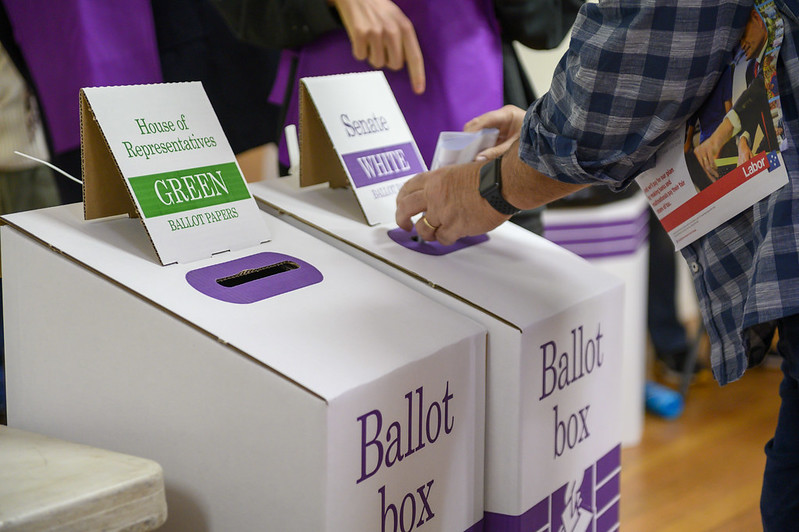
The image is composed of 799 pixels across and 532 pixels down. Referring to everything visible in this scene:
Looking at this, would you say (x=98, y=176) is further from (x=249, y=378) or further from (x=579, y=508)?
(x=579, y=508)

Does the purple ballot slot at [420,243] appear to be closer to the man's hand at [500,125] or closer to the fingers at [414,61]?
the man's hand at [500,125]

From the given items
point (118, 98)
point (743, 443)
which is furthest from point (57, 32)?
point (743, 443)

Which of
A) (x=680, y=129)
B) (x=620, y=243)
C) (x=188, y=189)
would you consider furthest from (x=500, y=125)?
(x=620, y=243)

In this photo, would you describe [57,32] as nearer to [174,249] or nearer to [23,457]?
[174,249]

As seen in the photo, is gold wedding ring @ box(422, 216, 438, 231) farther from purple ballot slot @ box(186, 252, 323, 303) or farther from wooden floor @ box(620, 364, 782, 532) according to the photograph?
wooden floor @ box(620, 364, 782, 532)

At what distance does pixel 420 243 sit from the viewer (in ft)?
3.76

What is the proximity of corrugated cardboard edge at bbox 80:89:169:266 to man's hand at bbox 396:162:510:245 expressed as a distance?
0.34m

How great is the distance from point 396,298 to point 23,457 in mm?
411

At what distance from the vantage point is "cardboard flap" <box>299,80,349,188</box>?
1165mm

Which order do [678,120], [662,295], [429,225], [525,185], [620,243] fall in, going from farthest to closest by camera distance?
[662,295]
[620,243]
[429,225]
[525,185]
[678,120]

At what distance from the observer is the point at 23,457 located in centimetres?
77

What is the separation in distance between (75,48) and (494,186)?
2.82 feet

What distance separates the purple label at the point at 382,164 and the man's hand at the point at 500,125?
0.30ft

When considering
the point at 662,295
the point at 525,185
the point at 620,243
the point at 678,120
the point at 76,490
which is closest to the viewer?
the point at 76,490
